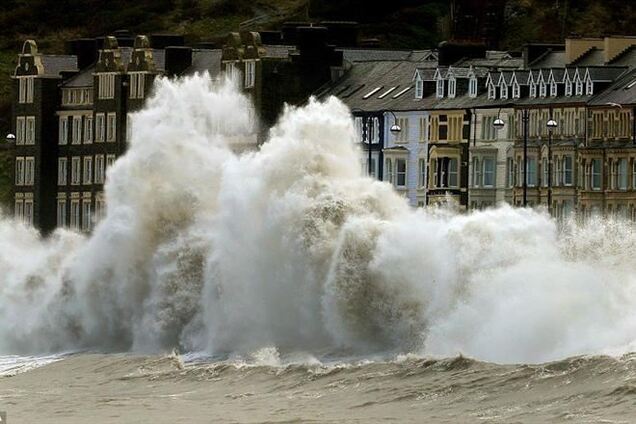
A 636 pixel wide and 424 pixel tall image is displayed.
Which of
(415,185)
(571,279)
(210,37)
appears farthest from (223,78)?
(571,279)

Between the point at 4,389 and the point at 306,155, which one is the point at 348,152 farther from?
the point at 4,389

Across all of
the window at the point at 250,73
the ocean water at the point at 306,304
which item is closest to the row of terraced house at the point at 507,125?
the window at the point at 250,73

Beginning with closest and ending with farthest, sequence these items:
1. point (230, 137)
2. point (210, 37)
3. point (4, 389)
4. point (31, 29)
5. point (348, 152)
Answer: point (4, 389)
point (348, 152)
point (230, 137)
point (210, 37)
point (31, 29)

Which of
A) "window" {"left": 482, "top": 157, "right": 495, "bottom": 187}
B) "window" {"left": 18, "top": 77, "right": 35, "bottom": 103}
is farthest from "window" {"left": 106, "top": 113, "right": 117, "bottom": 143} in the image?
"window" {"left": 482, "top": 157, "right": 495, "bottom": 187}

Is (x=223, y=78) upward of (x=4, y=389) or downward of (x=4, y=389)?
upward

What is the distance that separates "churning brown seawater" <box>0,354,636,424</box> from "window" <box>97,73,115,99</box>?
207ft

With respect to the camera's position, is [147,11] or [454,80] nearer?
[454,80]

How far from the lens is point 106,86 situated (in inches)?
5162

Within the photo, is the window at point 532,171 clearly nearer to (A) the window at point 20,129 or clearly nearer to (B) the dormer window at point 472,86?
(B) the dormer window at point 472,86

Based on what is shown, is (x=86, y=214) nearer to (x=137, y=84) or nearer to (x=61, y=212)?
(x=61, y=212)

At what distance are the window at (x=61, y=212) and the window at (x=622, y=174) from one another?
123 ft

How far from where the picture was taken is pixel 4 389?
6719 centimetres

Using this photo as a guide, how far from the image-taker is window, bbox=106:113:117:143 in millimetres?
130000

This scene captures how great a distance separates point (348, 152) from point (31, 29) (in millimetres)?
113689
